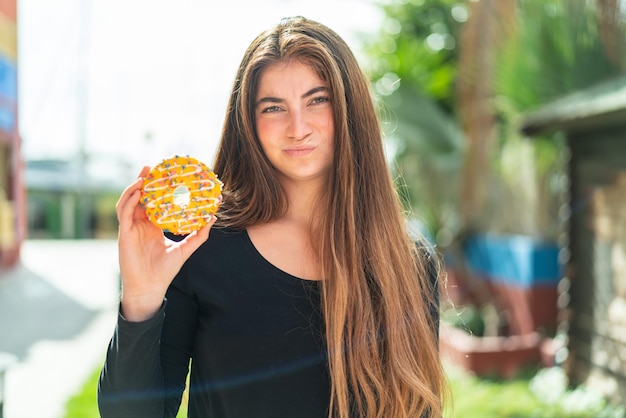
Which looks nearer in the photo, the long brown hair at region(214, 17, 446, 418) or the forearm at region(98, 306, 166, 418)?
the forearm at region(98, 306, 166, 418)

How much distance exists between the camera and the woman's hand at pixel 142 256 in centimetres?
139

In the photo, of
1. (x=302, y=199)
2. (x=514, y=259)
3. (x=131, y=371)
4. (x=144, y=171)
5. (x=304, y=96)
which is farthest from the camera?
(x=514, y=259)

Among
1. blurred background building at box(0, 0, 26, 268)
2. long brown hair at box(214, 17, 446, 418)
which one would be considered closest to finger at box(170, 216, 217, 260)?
long brown hair at box(214, 17, 446, 418)

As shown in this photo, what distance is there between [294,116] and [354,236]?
331mm

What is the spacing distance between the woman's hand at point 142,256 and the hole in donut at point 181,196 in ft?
0.34

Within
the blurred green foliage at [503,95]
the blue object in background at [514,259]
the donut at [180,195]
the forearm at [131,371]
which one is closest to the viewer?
the forearm at [131,371]

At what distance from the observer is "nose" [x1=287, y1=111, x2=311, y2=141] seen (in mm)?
1609

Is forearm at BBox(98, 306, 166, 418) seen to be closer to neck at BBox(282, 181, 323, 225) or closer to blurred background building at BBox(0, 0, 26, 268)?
neck at BBox(282, 181, 323, 225)

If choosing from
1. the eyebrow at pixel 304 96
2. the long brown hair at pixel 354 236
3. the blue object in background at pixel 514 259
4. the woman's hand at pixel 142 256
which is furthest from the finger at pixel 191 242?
the blue object in background at pixel 514 259

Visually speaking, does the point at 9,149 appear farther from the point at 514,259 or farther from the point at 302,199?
the point at 302,199

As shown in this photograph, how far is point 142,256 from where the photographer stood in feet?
4.72

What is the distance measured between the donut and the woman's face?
0.17m

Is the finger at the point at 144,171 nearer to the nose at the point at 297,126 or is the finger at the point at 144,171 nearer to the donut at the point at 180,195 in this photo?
the donut at the point at 180,195

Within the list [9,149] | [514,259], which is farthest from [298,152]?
[9,149]
